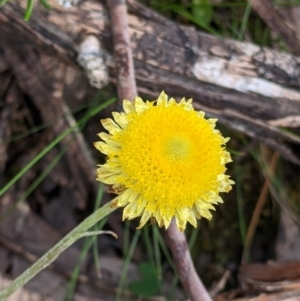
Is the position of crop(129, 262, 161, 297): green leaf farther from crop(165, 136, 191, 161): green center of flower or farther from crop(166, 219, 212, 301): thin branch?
crop(165, 136, 191, 161): green center of flower

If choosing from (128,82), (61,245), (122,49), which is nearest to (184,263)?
(61,245)

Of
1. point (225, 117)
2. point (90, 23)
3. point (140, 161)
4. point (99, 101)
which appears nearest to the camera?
point (140, 161)

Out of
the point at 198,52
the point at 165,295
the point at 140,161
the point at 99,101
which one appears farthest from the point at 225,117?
the point at 165,295

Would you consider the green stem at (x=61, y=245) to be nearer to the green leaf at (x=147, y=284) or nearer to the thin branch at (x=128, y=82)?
the thin branch at (x=128, y=82)

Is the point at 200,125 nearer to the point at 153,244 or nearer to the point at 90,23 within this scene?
the point at 90,23

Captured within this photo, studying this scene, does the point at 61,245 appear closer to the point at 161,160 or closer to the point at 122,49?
the point at 161,160
